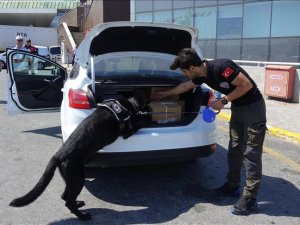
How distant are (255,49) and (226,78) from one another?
11.7 meters

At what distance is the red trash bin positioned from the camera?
967 cm

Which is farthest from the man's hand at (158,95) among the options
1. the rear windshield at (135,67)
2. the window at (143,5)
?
the window at (143,5)

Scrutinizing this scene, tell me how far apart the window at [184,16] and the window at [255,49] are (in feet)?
13.1

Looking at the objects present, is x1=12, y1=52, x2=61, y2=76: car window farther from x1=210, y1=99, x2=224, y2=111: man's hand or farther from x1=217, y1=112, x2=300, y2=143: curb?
x1=217, y1=112, x2=300, y2=143: curb

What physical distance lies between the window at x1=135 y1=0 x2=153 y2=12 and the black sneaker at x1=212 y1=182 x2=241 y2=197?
59.0 feet

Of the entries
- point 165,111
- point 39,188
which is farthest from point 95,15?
point 39,188

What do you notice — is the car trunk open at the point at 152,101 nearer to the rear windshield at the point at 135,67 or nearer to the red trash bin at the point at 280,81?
the rear windshield at the point at 135,67

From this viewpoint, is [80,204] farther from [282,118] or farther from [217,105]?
[282,118]

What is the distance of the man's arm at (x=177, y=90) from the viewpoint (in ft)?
13.8

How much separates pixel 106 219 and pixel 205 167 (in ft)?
5.96

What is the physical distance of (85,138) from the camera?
3.36 metres

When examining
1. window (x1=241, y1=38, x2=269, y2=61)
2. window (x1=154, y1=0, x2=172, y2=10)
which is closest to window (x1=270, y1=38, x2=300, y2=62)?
window (x1=241, y1=38, x2=269, y2=61)

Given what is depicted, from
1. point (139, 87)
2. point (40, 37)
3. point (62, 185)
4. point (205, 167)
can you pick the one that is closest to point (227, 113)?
point (205, 167)

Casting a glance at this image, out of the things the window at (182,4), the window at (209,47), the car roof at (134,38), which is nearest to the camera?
the car roof at (134,38)
